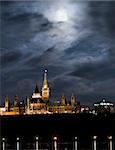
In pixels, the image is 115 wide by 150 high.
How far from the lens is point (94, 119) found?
73.4 metres

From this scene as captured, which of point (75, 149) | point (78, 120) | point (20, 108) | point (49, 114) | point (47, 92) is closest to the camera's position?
point (75, 149)

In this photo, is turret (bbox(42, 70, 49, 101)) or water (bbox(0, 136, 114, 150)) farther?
turret (bbox(42, 70, 49, 101))

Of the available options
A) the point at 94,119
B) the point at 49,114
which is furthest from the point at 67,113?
the point at 94,119

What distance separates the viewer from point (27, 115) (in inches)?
3241

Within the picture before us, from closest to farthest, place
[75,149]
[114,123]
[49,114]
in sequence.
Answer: [75,149] → [114,123] → [49,114]

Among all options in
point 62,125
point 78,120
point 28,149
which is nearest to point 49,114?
point 78,120

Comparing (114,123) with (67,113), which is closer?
(114,123)

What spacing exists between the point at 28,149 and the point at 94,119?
46353mm

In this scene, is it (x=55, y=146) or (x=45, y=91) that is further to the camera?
(x=45, y=91)

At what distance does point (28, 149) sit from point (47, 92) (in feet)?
207

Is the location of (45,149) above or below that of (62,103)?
below

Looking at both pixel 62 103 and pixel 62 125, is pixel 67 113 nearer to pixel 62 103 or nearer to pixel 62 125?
pixel 62 103

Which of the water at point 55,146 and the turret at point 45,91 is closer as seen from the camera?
the water at point 55,146

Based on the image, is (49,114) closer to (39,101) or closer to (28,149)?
(39,101)
